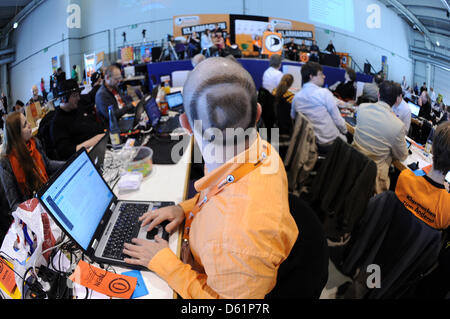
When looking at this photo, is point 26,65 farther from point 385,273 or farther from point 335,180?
point 385,273

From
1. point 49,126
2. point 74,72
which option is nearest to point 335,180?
point 49,126

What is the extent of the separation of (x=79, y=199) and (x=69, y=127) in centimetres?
173

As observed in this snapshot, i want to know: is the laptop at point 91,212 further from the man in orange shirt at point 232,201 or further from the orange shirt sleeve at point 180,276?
the man in orange shirt at point 232,201

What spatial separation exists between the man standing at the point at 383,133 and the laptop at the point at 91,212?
186 cm

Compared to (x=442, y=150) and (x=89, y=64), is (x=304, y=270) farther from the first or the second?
(x=89, y=64)

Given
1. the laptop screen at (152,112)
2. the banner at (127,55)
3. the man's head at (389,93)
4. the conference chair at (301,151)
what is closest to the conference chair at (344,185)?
the conference chair at (301,151)

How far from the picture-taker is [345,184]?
76.5 inches

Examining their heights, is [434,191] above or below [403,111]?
below

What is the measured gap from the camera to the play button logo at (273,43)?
23.7 ft

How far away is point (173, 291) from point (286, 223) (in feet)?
1.65

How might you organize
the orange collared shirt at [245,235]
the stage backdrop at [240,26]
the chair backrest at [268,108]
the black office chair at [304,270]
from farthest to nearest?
1. the stage backdrop at [240,26]
2. the chair backrest at [268,108]
3. the black office chair at [304,270]
4. the orange collared shirt at [245,235]

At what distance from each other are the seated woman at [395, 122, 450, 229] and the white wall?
148 centimetres

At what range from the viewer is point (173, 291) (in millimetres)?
982

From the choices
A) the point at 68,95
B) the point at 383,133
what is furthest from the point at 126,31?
the point at 383,133
